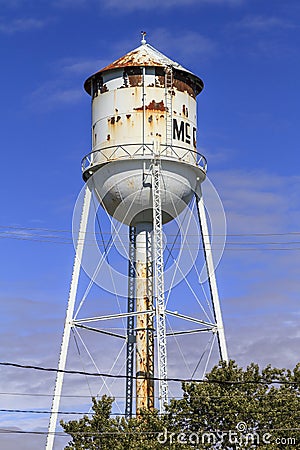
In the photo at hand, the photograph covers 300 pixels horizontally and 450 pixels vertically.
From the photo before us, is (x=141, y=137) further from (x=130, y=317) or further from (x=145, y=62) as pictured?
(x=130, y=317)

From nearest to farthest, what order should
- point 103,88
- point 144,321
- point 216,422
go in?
1. point 216,422
2. point 144,321
3. point 103,88

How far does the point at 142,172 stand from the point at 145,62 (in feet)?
12.7

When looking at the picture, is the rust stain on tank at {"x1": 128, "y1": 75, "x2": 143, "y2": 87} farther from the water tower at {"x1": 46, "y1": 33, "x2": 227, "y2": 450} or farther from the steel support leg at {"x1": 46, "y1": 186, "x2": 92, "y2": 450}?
the steel support leg at {"x1": 46, "y1": 186, "x2": 92, "y2": 450}

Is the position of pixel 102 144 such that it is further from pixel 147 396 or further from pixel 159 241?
pixel 147 396

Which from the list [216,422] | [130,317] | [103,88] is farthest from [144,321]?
[103,88]

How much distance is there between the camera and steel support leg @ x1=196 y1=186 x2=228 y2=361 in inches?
1329

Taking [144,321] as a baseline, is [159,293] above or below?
below

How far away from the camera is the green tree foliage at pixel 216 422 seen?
3052 centimetres

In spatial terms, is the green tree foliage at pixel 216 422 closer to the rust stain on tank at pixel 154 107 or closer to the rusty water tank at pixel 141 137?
the rusty water tank at pixel 141 137

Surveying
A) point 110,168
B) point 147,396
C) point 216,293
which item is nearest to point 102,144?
point 110,168

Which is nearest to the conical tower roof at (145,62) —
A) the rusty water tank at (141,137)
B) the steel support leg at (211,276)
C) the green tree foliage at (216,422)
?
the rusty water tank at (141,137)

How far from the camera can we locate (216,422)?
101 feet

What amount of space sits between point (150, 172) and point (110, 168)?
1.38 m

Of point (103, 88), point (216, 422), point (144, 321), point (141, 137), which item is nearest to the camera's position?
point (216, 422)
